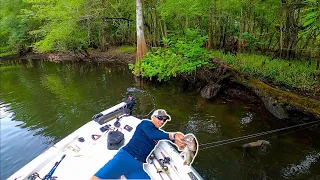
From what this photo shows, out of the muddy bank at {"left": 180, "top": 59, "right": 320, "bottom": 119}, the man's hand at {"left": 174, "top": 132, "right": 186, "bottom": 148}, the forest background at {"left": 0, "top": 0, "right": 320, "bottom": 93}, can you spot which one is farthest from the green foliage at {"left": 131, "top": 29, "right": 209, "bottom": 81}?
the man's hand at {"left": 174, "top": 132, "right": 186, "bottom": 148}

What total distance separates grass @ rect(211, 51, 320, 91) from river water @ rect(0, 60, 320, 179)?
Result: 4.89 ft

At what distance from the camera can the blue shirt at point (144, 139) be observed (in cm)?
330

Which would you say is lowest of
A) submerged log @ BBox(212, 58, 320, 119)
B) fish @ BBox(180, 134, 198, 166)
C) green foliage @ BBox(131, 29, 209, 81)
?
submerged log @ BBox(212, 58, 320, 119)

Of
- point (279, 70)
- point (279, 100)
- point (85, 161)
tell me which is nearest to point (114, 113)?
point (85, 161)

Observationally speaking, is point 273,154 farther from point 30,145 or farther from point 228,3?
point 228,3

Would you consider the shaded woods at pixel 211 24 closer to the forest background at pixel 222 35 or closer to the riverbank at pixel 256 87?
the forest background at pixel 222 35

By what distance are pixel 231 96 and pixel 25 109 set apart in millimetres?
7748

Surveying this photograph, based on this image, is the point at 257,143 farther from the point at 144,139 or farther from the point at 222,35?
the point at 222,35

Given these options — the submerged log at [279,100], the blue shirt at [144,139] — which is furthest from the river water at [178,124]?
the blue shirt at [144,139]

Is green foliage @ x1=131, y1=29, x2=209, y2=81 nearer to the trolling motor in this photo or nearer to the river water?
the river water

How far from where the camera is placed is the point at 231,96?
346 inches

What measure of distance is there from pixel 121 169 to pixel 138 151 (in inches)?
23.2

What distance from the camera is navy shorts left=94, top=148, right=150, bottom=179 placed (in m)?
2.61

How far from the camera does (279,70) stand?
8773 mm
